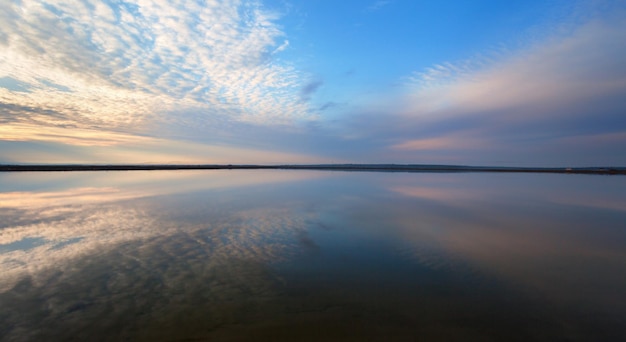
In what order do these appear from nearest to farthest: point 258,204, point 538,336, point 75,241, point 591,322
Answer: point 538,336, point 591,322, point 75,241, point 258,204

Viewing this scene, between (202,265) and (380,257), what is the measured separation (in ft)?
17.6

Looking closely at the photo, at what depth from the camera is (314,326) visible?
15.5 feet

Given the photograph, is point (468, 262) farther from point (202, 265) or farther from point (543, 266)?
point (202, 265)

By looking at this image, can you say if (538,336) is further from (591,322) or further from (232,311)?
(232,311)

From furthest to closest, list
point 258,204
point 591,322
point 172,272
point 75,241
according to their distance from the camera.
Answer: point 258,204 → point 75,241 → point 172,272 → point 591,322

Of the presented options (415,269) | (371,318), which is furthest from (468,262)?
(371,318)

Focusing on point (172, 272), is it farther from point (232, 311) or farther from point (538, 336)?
point (538, 336)

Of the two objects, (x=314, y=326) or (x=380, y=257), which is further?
(x=380, y=257)

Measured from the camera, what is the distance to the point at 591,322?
5.02 meters

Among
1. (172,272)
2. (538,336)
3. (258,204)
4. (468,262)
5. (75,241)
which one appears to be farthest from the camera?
(258,204)

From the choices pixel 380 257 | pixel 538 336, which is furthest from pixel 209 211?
pixel 538 336

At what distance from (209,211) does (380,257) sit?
10.9m

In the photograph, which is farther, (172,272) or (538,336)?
(172,272)

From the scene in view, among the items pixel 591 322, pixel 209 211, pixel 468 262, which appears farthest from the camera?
pixel 209 211
